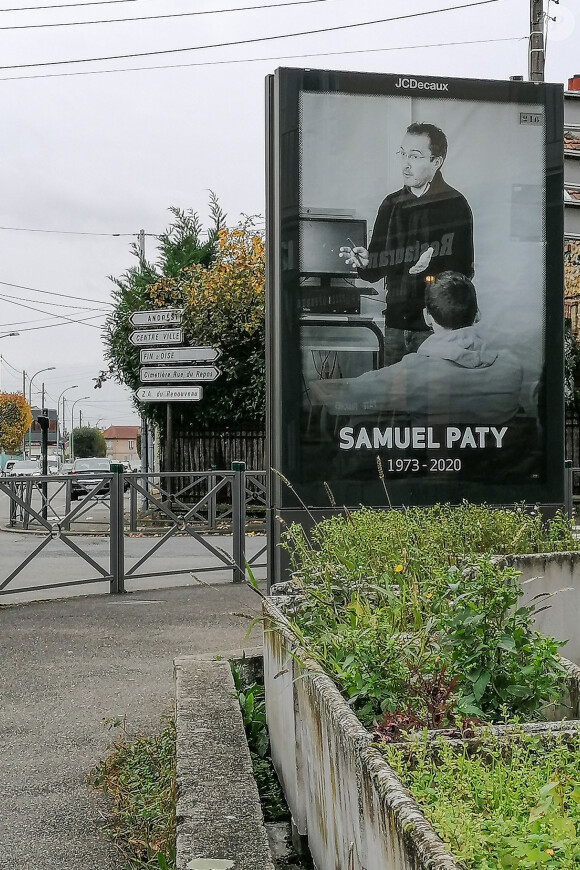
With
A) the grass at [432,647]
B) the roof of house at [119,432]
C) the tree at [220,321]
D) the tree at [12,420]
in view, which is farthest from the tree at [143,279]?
the roof of house at [119,432]

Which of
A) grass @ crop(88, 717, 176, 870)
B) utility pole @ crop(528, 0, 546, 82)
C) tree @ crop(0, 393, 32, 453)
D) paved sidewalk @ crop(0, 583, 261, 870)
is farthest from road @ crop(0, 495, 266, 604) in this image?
tree @ crop(0, 393, 32, 453)

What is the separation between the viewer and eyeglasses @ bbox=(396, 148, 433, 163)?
6668mm

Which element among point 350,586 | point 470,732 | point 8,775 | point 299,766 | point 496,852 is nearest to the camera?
point 496,852

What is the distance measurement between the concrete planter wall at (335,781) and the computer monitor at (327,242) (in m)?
2.95

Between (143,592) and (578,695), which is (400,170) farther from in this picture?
(143,592)

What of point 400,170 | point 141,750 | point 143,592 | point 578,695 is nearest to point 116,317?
point 143,592

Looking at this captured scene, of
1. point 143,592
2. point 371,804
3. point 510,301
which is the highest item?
point 510,301

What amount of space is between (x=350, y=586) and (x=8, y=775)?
2.00 metres

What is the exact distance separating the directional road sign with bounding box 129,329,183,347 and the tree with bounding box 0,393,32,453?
6970 cm

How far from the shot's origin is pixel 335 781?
8.92ft

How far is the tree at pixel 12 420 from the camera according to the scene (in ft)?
275

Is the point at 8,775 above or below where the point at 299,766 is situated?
below

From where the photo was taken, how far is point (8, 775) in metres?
4.70

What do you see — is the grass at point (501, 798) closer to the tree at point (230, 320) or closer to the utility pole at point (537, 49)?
the utility pole at point (537, 49)
